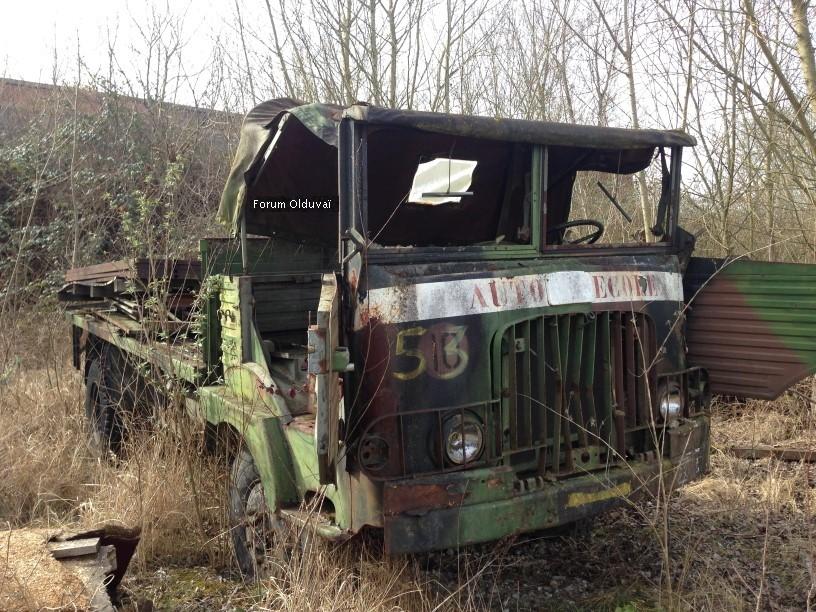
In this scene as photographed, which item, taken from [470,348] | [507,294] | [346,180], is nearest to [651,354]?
[507,294]

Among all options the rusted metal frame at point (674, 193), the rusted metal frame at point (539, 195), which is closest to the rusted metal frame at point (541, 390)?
the rusted metal frame at point (539, 195)

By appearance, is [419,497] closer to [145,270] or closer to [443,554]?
[443,554]

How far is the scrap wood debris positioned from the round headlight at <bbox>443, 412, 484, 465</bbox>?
59.4 inches

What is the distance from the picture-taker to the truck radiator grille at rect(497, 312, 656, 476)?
3189 millimetres

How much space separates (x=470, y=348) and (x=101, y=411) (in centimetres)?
420

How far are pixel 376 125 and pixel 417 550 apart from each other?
1759 millimetres

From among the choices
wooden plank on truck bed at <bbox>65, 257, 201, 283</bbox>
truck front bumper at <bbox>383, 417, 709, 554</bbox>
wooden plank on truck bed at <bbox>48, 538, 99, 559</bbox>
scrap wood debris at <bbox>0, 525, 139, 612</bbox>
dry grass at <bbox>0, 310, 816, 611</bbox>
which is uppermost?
wooden plank on truck bed at <bbox>65, 257, 201, 283</bbox>

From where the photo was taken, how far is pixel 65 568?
2.99 meters

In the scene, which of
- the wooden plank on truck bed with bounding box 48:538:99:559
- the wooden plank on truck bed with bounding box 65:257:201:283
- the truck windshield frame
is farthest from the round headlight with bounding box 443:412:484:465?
the wooden plank on truck bed with bounding box 65:257:201:283

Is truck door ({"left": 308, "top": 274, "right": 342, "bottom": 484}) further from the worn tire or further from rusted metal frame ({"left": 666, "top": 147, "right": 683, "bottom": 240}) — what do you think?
the worn tire

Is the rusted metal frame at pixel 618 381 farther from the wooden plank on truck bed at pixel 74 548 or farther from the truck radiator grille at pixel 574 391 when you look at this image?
the wooden plank on truck bed at pixel 74 548

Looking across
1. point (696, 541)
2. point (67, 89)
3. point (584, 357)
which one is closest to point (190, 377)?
point (584, 357)

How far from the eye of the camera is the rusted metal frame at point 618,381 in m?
3.43

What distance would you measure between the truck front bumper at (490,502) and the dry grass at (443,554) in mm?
242
